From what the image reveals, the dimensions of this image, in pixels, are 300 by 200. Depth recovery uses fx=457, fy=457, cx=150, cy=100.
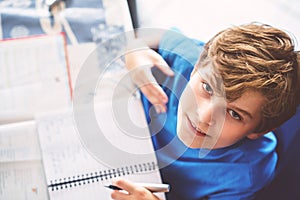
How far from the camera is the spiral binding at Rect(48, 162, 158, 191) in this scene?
1.85 feet

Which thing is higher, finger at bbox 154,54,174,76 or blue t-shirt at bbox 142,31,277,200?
finger at bbox 154,54,174,76


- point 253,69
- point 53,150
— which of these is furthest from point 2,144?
point 253,69

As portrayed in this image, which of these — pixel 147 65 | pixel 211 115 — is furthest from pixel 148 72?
pixel 211 115

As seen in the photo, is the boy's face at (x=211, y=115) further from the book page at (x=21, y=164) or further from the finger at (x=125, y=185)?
the book page at (x=21, y=164)

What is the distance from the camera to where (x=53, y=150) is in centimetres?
59

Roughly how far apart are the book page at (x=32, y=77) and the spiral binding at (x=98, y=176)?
10 cm

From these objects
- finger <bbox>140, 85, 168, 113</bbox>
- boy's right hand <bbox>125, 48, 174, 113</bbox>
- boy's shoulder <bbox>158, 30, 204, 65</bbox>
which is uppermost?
boy's shoulder <bbox>158, 30, 204, 65</bbox>

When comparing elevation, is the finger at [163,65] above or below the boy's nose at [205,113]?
above

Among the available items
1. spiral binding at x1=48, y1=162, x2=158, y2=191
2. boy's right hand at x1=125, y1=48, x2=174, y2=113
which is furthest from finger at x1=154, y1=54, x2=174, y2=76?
spiral binding at x1=48, y1=162, x2=158, y2=191

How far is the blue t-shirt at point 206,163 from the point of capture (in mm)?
558

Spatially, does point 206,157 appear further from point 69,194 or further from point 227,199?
point 69,194

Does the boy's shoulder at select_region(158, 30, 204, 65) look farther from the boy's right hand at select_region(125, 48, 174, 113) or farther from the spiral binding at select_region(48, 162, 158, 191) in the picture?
the spiral binding at select_region(48, 162, 158, 191)

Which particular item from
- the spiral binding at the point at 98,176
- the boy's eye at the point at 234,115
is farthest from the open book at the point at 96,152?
the boy's eye at the point at 234,115

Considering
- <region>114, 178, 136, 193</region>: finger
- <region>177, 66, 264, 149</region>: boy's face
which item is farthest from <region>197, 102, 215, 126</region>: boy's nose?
<region>114, 178, 136, 193</region>: finger
